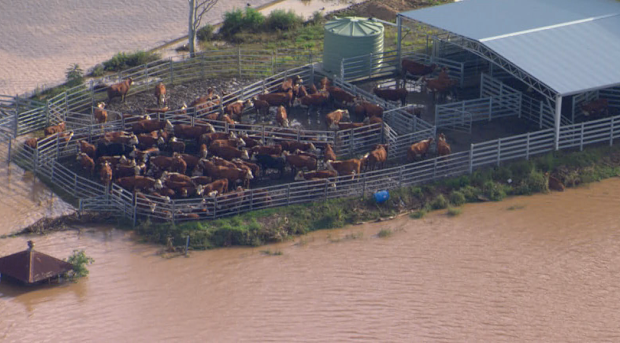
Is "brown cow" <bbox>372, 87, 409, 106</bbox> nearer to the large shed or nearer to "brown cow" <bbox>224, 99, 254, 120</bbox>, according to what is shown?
the large shed

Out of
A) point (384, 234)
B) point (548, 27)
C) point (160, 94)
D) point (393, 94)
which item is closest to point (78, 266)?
point (384, 234)

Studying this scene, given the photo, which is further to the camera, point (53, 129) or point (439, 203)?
point (53, 129)

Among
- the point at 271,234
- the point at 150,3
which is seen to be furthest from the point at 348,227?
the point at 150,3

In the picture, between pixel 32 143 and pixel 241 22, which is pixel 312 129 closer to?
pixel 32 143

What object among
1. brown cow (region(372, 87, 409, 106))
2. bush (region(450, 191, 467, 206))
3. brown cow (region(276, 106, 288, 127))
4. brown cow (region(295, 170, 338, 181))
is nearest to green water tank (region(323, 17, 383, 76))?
brown cow (region(372, 87, 409, 106))

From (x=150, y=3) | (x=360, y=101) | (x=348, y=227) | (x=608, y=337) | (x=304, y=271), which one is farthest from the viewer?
(x=150, y=3)

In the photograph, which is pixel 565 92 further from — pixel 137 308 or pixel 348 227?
pixel 137 308

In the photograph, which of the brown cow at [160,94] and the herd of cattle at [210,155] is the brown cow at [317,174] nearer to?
the herd of cattle at [210,155]
